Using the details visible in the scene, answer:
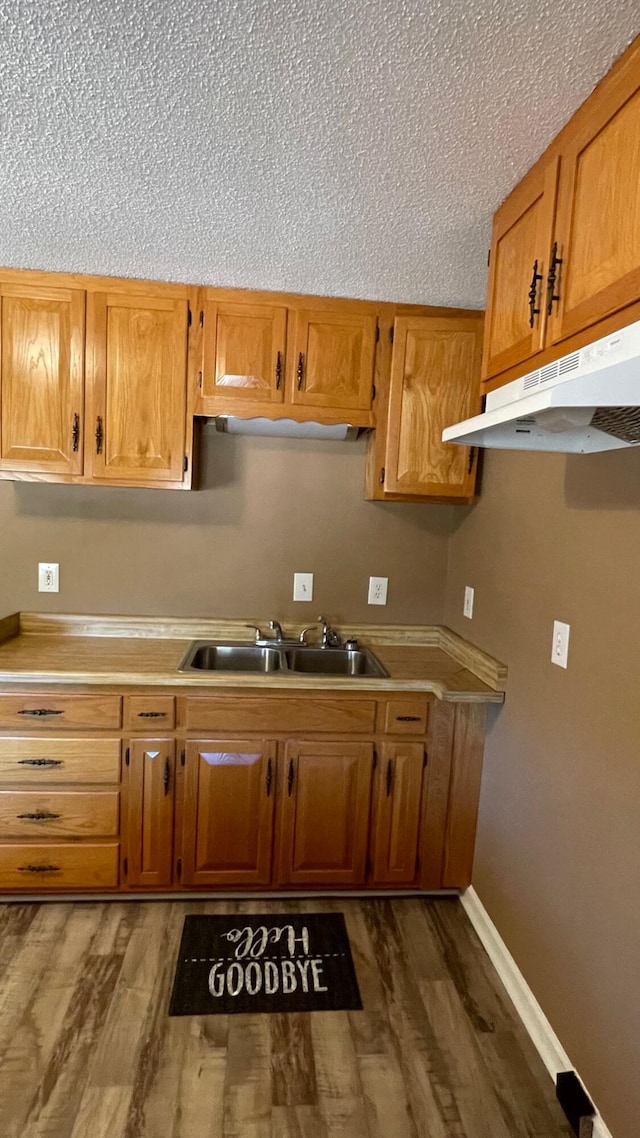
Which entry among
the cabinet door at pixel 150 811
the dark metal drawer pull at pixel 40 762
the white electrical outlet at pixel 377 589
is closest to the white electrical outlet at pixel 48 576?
the dark metal drawer pull at pixel 40 762

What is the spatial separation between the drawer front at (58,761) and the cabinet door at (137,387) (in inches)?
38.5

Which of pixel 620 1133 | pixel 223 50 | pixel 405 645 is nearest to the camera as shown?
pixel 223 50

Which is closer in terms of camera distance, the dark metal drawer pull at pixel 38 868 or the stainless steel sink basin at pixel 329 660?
the dark metal drawer pull at pixel 38 868

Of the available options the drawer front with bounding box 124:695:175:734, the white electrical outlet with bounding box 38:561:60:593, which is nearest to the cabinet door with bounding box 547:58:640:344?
the drawer front with bounding box 124:695:175:734

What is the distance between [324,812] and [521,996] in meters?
0.80

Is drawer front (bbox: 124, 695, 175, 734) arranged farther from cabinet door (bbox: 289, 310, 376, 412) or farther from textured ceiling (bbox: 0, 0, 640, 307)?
Answer: textured ceiling (bbox: 0, 0, 640, 307)

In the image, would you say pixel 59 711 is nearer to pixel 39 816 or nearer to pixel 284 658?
pixel 39 816

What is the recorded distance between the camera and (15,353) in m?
2.05

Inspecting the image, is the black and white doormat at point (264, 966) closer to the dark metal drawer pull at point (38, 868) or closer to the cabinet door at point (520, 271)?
the dark metal drawer pull at point (38, 868)

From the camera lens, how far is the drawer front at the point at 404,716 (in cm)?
202

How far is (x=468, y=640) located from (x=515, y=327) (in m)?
1.26

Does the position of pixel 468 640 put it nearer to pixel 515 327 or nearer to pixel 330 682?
pixel 330 682

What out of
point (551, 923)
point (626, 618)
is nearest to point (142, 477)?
point (626, 618)

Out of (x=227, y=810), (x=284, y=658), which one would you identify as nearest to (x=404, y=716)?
(x=284, y=658)
